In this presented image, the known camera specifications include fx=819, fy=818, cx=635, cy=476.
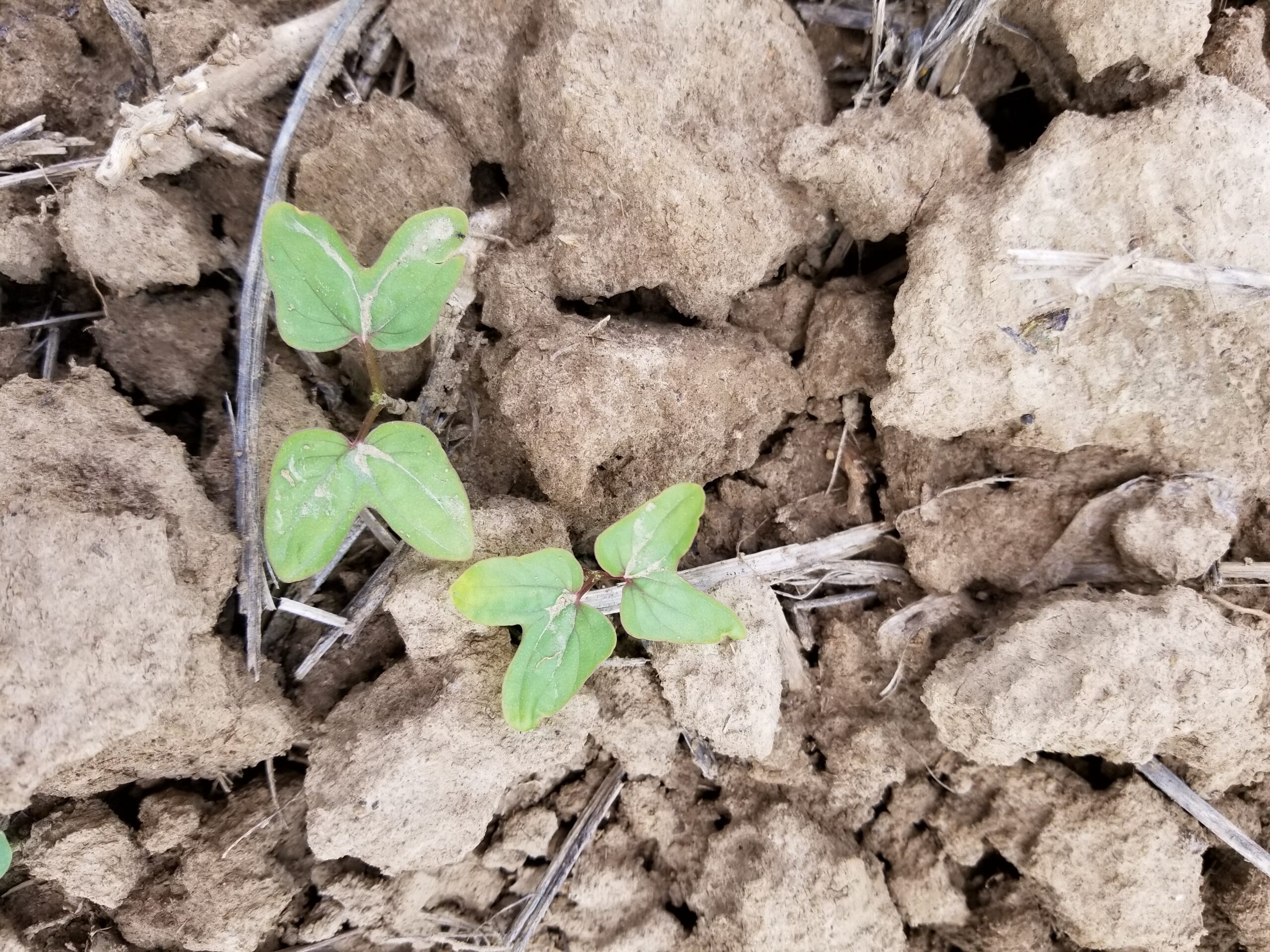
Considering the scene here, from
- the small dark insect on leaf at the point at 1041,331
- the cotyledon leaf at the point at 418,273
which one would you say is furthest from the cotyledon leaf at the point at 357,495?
the small dark insect on leaf at the point at 1041,331

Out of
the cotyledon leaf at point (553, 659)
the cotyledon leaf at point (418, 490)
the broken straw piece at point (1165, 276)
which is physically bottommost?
the cotyledon leaf at point (553, 659)

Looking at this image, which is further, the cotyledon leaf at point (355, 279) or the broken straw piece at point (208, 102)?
the broken straw piece at point (208, 102)

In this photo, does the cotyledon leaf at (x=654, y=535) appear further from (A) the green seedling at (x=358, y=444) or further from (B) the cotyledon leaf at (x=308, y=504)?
(B) the cotyledon leaf at (x=308, y=504)

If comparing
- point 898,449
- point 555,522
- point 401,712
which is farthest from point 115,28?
point 898,449

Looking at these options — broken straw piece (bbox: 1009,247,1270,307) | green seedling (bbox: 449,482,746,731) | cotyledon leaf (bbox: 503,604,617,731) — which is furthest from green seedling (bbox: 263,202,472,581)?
broken straw piece (bbox: 1009,247,1270,307)

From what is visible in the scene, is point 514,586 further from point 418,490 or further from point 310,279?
point 310,279

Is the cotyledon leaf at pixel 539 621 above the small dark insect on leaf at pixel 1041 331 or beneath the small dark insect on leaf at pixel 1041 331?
beneath
